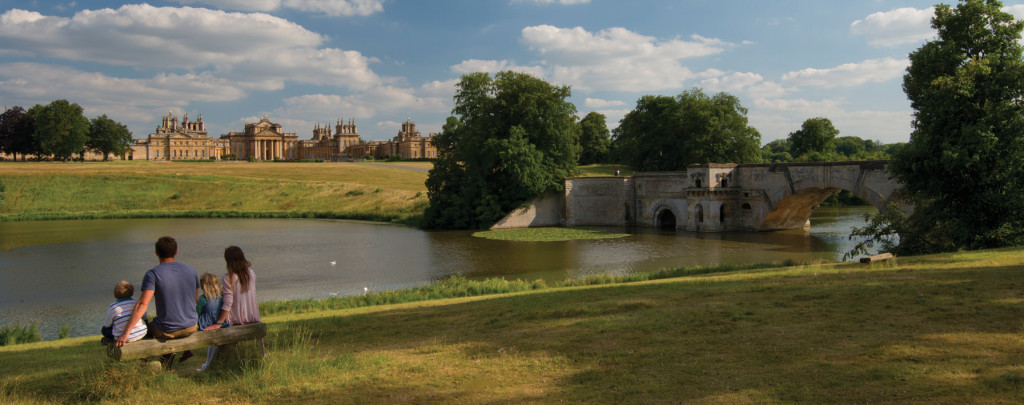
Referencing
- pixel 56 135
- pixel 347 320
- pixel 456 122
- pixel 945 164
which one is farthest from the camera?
pixel 56 135

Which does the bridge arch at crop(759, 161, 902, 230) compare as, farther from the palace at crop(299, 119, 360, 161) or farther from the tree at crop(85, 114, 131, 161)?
the palace at crop(299, 119, 360, 161)

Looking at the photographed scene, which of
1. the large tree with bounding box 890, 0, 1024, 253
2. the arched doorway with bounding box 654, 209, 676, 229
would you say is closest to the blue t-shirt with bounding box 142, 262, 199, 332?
the large tree with bounding box 890, 0, 1024, 253

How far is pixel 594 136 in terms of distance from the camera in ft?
257

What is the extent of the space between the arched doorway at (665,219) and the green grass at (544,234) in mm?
5437

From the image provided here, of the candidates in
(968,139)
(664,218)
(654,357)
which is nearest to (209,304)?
(654,357)

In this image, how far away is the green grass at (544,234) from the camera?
36.2m

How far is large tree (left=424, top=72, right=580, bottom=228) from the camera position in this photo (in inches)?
1651

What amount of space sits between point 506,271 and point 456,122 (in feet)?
108

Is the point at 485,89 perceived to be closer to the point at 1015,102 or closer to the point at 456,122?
the point at 456,122

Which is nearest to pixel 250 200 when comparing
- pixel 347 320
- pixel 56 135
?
pixel 56 135

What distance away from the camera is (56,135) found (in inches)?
3187

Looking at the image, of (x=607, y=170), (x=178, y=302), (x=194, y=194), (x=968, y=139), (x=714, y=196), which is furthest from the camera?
(x=607, y=170)

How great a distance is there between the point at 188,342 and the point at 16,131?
3937 inches

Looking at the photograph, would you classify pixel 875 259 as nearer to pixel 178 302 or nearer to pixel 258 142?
pixel 178 302
